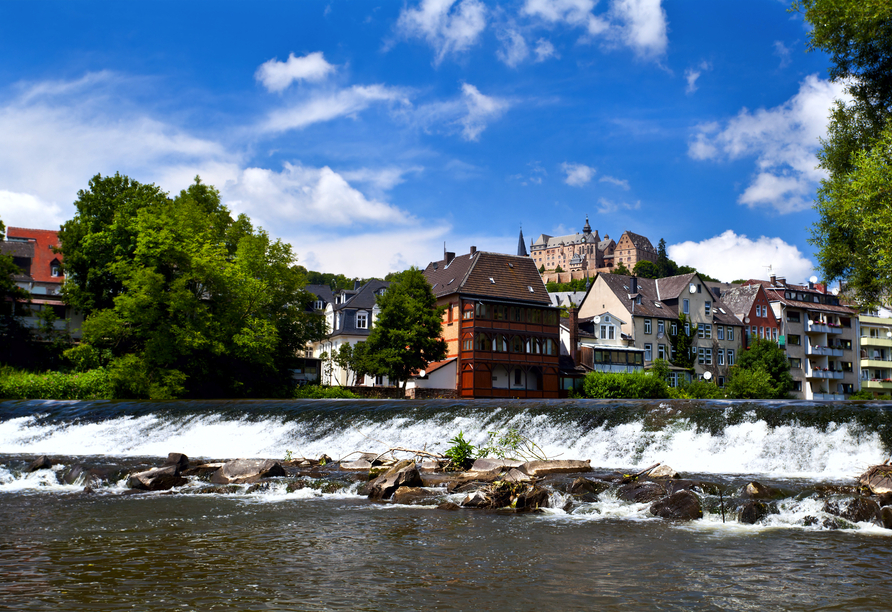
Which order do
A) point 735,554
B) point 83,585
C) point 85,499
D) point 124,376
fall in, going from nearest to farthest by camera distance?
point 83,585 < point 735,554 < point 85,499 < point 124,376

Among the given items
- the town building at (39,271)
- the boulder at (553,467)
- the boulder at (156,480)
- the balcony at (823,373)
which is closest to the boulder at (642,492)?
the boulder at (553,467)

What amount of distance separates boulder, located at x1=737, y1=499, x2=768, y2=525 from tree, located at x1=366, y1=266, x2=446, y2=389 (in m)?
39.7

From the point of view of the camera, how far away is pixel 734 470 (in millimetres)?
17234

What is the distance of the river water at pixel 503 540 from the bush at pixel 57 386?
819 inches

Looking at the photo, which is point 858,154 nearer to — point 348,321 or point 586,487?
point 586,487

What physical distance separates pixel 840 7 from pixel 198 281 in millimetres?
34813

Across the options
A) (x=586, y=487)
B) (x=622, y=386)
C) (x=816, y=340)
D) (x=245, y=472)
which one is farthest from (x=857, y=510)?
(x=816, y=340)

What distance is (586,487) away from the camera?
44.2ft

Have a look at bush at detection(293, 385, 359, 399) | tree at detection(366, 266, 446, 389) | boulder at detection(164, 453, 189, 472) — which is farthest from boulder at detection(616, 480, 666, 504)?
tree at detection(366, 266, 446, 389)

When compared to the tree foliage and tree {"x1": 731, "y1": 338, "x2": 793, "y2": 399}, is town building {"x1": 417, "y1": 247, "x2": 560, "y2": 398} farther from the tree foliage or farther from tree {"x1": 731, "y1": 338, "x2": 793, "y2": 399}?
tree {"x1": 731, "y1": 338, "x2": 793, "y2": 399}

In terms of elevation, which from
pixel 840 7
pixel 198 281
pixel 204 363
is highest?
pixel 840 7

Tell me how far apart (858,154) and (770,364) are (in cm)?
5228

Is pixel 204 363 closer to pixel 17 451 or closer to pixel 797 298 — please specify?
pixel 17 451

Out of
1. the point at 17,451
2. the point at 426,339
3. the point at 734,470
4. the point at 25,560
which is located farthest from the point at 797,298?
the point at 25,560
